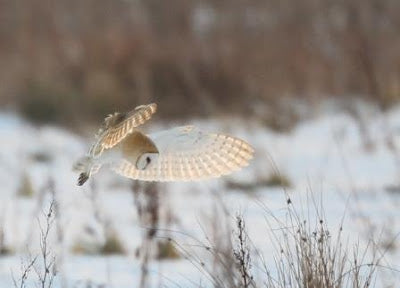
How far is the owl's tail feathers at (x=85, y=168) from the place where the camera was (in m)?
3.07

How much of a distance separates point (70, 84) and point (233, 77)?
184 centimetres

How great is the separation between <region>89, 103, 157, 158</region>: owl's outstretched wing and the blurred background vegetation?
256 inches

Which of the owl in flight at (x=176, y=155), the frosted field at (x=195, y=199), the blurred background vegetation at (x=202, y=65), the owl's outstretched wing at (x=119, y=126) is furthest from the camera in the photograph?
the blurred background vegetation at (x=202, y=65)

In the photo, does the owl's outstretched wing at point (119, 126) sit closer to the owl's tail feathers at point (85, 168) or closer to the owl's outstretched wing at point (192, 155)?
the owl's tail feathers at point (85, 168)

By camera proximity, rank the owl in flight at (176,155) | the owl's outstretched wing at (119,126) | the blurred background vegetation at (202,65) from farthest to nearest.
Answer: the blurred background vegetation at (202,65)
the owl in flight at (176,155)
the owl's outstretched wing at (119,126)

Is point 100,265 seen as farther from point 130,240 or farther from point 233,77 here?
point 233,77

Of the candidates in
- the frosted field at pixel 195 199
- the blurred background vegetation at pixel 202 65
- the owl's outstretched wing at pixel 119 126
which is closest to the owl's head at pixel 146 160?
the owl's outstretched wing at pixel 119 126

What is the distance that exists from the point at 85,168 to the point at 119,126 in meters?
0.22

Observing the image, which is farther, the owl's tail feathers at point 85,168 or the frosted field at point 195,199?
the frosted field at point 195,199

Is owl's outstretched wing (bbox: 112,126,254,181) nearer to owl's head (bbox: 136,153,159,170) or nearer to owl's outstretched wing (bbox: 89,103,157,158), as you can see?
owl's head (bbox: 136,153,159,170)

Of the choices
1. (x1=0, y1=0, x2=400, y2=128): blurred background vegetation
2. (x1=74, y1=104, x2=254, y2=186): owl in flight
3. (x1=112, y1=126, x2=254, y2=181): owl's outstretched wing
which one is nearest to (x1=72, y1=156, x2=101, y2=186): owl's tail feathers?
(x1=74, y1=104, x2=254, y2=186): owl in flight

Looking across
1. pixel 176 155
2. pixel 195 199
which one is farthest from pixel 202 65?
pixel 176 155

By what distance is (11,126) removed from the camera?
1125cm

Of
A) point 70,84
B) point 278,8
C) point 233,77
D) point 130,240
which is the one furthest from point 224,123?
point 278,8
